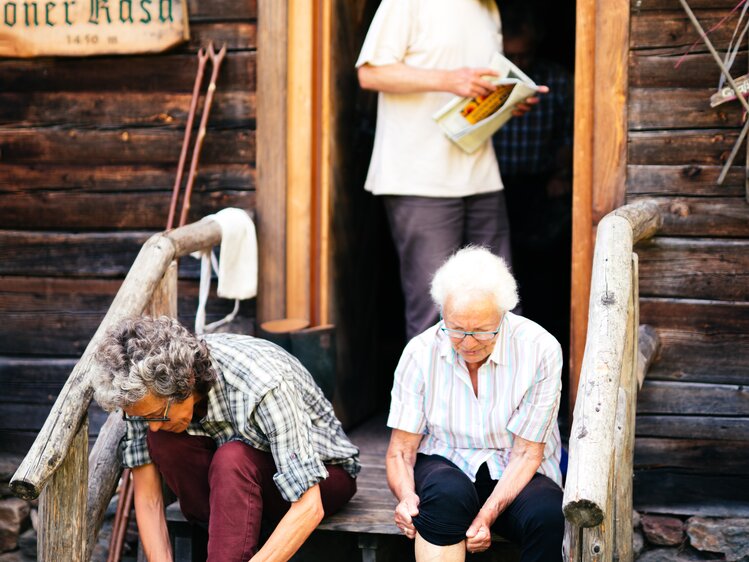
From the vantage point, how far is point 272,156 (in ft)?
15.1

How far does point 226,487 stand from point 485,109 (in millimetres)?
1913

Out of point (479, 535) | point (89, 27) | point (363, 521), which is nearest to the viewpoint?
point (479, 535)

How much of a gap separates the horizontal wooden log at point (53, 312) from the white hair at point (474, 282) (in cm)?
190

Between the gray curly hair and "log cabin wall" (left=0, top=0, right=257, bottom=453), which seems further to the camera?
"log cabin wall" (left=0, top=0, right=257, bottom=453)

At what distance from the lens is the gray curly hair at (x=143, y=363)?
9.59ft

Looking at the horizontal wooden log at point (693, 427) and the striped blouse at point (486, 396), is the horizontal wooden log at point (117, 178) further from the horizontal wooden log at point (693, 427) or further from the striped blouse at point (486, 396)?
the horizontal wooden log at point (693, 427)

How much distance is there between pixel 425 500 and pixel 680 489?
159cm

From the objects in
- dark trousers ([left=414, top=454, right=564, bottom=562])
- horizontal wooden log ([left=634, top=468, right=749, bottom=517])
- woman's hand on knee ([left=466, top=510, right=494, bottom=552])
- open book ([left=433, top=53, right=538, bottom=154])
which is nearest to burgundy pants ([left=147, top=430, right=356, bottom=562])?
dark trousers ([left=414, top=454, right=564, bottom=562])

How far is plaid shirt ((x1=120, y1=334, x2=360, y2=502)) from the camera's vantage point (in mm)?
3186

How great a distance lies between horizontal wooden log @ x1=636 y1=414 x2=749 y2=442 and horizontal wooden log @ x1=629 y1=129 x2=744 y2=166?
101cm

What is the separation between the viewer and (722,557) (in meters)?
4.19

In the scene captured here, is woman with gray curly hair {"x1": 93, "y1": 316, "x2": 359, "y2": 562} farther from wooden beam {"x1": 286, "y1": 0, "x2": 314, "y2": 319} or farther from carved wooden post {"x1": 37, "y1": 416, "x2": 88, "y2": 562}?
wooden beam {"x1": 286, "y1": 0, "x2": 314, "y2": 319}

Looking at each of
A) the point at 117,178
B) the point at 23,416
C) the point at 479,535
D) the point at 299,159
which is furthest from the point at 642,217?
the point at 23,416

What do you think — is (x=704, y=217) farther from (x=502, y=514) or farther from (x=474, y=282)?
(x=502, y=514)
